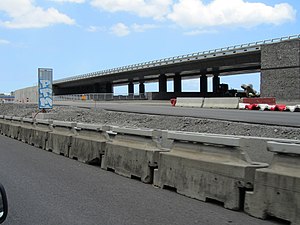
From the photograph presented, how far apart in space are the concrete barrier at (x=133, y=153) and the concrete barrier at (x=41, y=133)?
5.77 m

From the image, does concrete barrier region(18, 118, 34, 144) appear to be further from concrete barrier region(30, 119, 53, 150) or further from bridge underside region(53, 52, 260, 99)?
bridge underside region(53, 52, 260, 99)

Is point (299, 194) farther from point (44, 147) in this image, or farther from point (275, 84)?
point (275, 84)

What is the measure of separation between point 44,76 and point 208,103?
16604mm

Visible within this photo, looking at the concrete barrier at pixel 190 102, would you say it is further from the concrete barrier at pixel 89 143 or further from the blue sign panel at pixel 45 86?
the concrete barrier at pixel 89 143

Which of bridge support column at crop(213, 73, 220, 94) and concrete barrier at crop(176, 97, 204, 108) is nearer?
concrete barrier at crop(176, 97, 204, 108)

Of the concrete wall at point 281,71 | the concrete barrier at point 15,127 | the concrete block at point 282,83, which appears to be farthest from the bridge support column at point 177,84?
the concrete barrier at point 15,127

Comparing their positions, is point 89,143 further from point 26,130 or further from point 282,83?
point 282,83

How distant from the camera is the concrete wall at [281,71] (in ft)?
144

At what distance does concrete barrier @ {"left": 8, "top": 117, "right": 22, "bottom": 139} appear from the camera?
20516 millimetres

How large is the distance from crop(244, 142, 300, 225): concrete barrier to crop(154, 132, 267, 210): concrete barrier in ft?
0.81

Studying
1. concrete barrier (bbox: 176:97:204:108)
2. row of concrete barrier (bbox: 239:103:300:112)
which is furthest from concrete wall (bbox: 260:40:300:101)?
row of concrete barrier (bbox: 239:103:300:112)

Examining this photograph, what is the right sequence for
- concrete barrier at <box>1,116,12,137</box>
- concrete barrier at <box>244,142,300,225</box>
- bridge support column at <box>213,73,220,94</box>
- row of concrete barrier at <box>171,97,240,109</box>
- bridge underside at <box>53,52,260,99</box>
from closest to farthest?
concrete barrier at <box>244,142,300,225</box>, concrete barrier at <box>1,116,12,137</box>, row of concrete barrier at <box>171,97,240,109</box>, bridge underside at <box>53,52,260,99</box>, bridge support column at <box>213,73,220,94</box>

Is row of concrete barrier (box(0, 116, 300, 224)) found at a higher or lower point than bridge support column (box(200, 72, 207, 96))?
lower

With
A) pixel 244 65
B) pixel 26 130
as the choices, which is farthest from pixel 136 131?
pixel 244 65
